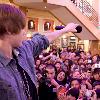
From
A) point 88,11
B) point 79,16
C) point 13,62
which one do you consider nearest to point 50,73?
point 13,62

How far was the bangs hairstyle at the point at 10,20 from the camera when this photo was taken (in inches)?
56.2

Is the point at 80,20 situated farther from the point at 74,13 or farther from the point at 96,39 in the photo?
the point at 96,39

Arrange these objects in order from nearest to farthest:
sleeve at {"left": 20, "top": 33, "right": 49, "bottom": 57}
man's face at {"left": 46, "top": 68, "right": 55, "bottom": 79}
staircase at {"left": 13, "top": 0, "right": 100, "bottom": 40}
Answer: sleeve at {"left": 20, "top": 33, "right": 49, "bottom": 57}
man's face at {"left": 46, "top": 68, "right": 55, "bottom": 79}
staircase at {"left": 13, "top": 0, "right": 100, "bottom": 40}

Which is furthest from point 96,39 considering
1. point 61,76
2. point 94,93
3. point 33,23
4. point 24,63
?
point 24,63

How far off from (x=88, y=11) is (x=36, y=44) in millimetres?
12340

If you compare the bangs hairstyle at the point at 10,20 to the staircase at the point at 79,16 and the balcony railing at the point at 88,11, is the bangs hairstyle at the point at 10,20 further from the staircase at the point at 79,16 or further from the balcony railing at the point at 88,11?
the balcony railing at the point at 88,11

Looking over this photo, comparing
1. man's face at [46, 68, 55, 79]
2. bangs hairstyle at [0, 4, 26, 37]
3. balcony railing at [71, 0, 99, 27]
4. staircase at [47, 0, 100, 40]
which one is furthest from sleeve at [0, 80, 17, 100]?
balcony railing at [71, 0, 99, 27]

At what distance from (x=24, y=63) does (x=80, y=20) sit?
11.2 m

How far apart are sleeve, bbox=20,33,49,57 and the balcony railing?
38.1 feet

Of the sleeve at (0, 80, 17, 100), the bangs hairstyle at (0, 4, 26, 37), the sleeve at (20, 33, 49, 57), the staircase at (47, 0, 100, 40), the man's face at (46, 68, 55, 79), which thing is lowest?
the man's face at (46, 68, 55, 79)

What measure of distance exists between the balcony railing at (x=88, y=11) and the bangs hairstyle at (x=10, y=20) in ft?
40.0

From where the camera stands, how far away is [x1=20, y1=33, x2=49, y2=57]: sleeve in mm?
1893

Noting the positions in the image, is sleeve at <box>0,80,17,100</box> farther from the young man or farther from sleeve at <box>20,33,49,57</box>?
sleeve at <box>20,33,49,57</box>

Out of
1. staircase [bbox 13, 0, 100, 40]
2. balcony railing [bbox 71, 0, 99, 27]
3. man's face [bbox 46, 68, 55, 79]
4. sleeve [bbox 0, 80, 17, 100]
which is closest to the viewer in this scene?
sleeve [bbox 0, 80, 17, 100]
